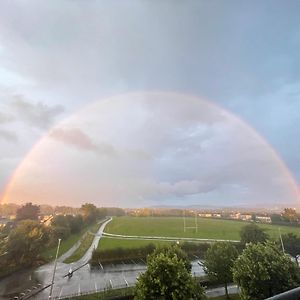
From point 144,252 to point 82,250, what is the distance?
63.7 feet

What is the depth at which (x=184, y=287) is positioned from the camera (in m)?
23.1

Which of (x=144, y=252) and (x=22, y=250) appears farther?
(x=144, y=252)

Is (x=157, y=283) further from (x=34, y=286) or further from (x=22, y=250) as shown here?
(x=22, y=250)

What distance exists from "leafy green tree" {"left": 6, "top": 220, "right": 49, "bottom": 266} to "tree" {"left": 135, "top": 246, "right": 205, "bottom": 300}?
42894 mm

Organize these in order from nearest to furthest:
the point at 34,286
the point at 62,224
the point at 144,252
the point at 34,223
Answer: the point at 34,286 < the point at 34,223 < the point at 144,252 < the point at 62,224

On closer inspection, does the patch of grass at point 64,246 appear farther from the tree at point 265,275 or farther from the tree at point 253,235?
the tree at point 265,275

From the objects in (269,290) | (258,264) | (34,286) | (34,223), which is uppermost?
(34,223)

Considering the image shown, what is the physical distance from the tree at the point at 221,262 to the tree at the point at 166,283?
10700 mm

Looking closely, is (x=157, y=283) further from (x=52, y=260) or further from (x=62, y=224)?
(x=62, y=224)

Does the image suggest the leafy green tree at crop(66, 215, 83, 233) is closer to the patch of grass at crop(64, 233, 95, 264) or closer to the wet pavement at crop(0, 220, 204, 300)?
the patch of grass at crop(64, 233, 95, 264)

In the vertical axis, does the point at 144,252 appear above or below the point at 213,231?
below

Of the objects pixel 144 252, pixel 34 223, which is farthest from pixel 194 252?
pixel 34 223

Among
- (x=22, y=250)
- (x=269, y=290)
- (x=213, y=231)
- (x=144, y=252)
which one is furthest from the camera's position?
(x=213, y=231)

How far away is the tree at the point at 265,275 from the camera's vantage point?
24.4 metres
